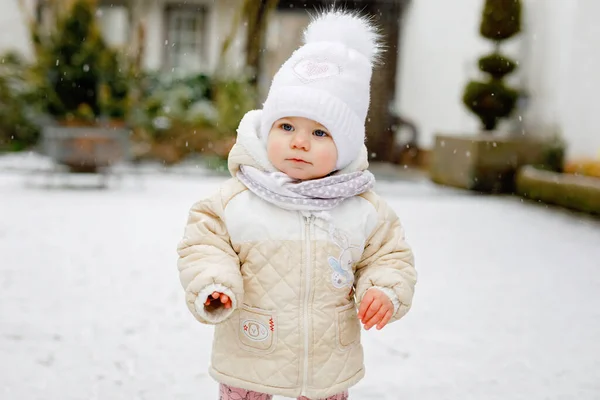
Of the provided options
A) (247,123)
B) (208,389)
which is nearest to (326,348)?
(247,123)

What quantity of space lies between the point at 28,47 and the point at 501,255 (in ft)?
40.1

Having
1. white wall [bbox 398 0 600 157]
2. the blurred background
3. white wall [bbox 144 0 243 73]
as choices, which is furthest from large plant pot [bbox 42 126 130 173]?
white wall [bbox 144 0 243 73]

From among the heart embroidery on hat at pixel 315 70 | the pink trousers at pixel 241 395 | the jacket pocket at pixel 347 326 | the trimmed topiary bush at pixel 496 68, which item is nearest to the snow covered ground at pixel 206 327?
the pink trousers at pixel 241 395

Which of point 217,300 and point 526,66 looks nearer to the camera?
point 217,300

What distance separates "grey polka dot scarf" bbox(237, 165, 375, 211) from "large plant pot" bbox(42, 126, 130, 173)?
755cm

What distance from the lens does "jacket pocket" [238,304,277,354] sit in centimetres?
173

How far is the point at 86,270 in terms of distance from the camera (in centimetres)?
472

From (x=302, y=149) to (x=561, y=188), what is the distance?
7.33 m

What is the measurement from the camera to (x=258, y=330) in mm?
1734

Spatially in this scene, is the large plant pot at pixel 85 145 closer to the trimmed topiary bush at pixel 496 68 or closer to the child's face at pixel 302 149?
the trimmed topiary bush at pixel 496 68

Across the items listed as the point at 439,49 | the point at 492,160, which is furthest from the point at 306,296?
the point at 439,49

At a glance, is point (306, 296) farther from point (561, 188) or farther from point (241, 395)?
point (561, 188)

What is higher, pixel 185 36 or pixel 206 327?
pixel 185 36

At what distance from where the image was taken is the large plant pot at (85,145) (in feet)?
29.1
